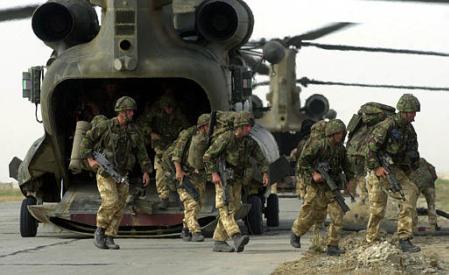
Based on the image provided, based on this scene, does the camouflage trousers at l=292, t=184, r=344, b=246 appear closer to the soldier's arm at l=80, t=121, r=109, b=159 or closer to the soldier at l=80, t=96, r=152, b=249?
the soldier at l=80, t=96, r=152, b=249

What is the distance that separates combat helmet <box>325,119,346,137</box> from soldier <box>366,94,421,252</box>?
1.20 feet

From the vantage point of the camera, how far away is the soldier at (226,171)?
1106 cm

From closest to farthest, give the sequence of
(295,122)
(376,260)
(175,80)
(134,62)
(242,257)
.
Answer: (376,260) < (242,257) < (134,62) < (175,80) < (295,122)

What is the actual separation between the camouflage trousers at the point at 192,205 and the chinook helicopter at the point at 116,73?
424 millimetres

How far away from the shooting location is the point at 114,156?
38.7 ft

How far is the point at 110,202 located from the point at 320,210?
245 centimetres

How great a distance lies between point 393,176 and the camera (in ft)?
35.2

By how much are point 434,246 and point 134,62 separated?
459 centimetres

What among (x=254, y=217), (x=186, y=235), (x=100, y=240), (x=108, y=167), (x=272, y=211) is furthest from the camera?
(x=272, y=211)

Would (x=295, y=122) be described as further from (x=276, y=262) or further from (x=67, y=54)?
(x=276, y=262)

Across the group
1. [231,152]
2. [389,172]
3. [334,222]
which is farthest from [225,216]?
[389,172]

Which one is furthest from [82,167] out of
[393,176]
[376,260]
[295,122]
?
[295,122]

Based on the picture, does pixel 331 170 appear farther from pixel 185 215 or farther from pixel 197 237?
pixel 185 215

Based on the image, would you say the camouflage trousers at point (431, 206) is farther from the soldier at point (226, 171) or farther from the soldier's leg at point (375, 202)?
the soldier at point (226, 171)
